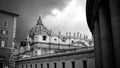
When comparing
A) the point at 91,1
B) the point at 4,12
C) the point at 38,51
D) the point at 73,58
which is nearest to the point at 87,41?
A: the point at 38,51

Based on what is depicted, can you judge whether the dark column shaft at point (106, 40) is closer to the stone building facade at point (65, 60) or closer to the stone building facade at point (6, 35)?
the stone building facade at point (65, 60)

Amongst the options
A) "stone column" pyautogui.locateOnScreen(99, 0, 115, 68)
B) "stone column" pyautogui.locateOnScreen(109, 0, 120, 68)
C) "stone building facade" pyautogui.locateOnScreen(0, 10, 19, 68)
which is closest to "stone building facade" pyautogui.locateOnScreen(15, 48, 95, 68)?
"stone building facade" pyautogui.locateOnScreen(0, 10, 19, 68)

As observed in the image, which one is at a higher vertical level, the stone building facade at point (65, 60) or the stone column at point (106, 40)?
the stone column at point (106, 40)

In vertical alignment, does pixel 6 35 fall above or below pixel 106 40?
above

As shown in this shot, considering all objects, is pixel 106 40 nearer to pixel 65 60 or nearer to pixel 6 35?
pixel 65 60

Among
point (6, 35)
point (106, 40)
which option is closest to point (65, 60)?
point (6, 35)

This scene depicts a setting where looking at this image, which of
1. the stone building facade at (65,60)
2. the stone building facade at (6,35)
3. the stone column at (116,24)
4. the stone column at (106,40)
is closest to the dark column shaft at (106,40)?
the stone column at (106,40)

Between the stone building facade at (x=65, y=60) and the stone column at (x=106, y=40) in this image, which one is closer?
the stone column at (x=106, y=40)

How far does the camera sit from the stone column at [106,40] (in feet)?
56.4

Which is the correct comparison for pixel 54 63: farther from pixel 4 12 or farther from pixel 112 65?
pixel 112 65

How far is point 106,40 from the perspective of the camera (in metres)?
17.9

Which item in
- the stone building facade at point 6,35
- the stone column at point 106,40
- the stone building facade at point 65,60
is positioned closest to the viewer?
the stone column at point 106,40

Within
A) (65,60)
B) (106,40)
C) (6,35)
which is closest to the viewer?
(106,40)

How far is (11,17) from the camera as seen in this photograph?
45844 mm
